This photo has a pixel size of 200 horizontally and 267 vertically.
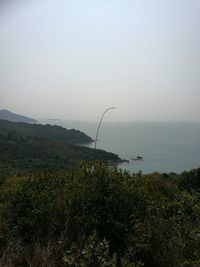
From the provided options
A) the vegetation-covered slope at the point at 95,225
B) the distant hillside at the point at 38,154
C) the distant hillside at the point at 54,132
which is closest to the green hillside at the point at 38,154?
the distant hillside at the point at 38,154

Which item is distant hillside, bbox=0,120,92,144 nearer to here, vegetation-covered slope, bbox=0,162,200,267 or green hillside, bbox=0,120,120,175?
green hillside, bbox=0,120,120,175

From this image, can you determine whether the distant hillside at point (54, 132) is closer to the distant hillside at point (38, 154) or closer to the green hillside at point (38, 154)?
the green hillside at point (38, 154)

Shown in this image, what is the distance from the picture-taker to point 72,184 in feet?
16.0

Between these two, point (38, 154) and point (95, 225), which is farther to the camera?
point (38, 154)

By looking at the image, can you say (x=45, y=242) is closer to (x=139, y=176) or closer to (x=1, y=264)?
(x=1, y=264)

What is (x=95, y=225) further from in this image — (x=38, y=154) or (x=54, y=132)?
(x=54, y=132)

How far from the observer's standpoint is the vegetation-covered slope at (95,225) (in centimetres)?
330

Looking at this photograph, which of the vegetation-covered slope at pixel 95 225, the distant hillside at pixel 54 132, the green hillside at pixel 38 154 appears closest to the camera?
the vegetation-covered slope at pixel 95 225

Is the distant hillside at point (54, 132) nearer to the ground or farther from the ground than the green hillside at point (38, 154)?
farther from the ground

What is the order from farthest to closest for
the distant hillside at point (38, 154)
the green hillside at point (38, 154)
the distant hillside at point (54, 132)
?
the distant hillside at point (54, 132), the distant hillside at point (38, 154), the green hillside at point (38, 154)

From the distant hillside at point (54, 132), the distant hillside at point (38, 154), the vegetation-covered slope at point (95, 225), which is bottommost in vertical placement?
the distant hillside at point (38, 154)

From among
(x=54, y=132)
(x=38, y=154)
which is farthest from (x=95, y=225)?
(x=54, y=132)

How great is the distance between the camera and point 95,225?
3906mm

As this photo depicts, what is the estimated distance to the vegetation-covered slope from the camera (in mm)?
3301
